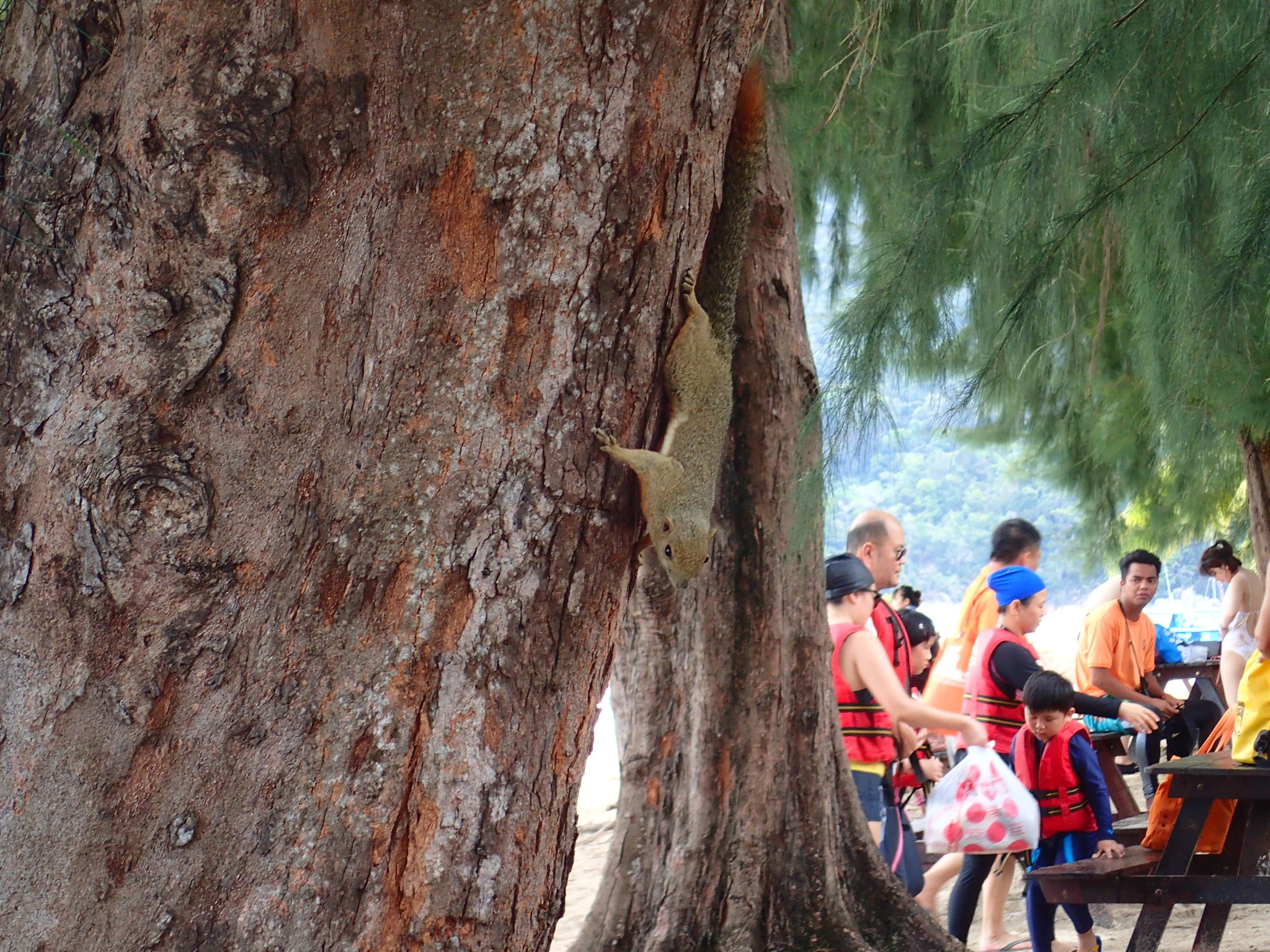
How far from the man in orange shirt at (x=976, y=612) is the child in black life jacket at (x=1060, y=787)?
2.54 feet

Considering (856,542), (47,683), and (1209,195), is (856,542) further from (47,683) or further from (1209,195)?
(47,683)

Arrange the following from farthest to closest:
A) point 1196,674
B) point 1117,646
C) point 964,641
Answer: point 1196,674 < point 1117,646 < point 964,641

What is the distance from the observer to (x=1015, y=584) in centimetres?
404

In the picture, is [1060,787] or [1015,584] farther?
[1015,584]

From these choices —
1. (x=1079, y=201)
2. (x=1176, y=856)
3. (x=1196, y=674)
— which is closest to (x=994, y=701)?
(x=1176, y=856)

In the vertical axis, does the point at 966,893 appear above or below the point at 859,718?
below

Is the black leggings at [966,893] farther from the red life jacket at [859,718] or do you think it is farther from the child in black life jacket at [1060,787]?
the red life jacket at [859,718]

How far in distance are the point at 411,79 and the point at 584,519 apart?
57cm

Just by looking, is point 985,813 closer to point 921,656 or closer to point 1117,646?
point 1117,646

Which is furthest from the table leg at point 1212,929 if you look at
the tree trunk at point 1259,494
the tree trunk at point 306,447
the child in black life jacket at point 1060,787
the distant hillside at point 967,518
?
the distant hillside at point 967,518

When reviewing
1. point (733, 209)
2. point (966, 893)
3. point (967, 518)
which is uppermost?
point (967, 518)

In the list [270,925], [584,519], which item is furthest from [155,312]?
[270,925]

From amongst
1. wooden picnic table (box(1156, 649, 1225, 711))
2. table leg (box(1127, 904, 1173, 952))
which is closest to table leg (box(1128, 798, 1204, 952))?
table leg (box(1127, 904, 1173, 952))

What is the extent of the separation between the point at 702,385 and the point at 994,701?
2.56 meters
